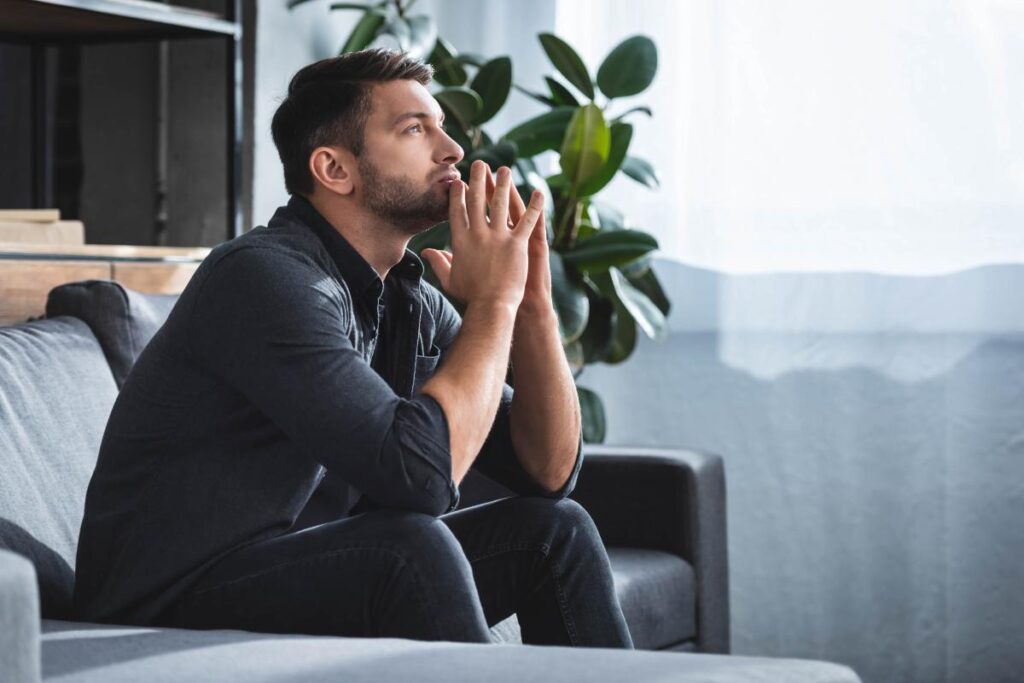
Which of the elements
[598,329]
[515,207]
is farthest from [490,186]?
[598,329]

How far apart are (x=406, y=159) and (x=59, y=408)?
0.56 m

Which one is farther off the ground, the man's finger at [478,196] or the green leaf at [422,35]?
the green leaf at [422,35]

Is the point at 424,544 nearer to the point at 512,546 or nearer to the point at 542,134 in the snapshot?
the point at 512,546

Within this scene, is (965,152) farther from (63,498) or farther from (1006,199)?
(63,498)

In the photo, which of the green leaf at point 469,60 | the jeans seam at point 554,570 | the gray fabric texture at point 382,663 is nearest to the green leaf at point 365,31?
the green leaf at point 469,60

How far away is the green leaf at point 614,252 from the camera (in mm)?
2873

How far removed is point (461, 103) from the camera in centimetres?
299

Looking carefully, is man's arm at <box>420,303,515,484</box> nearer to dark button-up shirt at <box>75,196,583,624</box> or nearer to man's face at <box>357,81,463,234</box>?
dark button-up shirt at <box>75,196,583,624</box>

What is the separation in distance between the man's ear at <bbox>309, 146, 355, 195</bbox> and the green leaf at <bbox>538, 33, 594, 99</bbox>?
141cm

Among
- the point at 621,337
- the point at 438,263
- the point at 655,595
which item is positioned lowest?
the point at 655,595

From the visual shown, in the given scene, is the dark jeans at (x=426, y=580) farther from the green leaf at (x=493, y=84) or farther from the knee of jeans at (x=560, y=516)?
the green leaf at (x=493, y=84)

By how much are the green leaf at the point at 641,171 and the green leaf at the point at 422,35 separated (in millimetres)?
495

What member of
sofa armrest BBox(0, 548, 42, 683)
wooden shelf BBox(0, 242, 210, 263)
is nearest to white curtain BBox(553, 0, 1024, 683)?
wooden shelf BBox(0, 242, 210, 263)

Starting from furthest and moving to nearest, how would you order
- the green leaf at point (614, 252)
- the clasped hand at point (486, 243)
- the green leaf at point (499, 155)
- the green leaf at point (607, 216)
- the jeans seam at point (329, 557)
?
the green leaf at point (607, 216)
the green leaf at point (614, 252)
the green leaf at point (499, 155)
the clasped hand at point (486, 243)
the jeans seam at point (329, 557)
